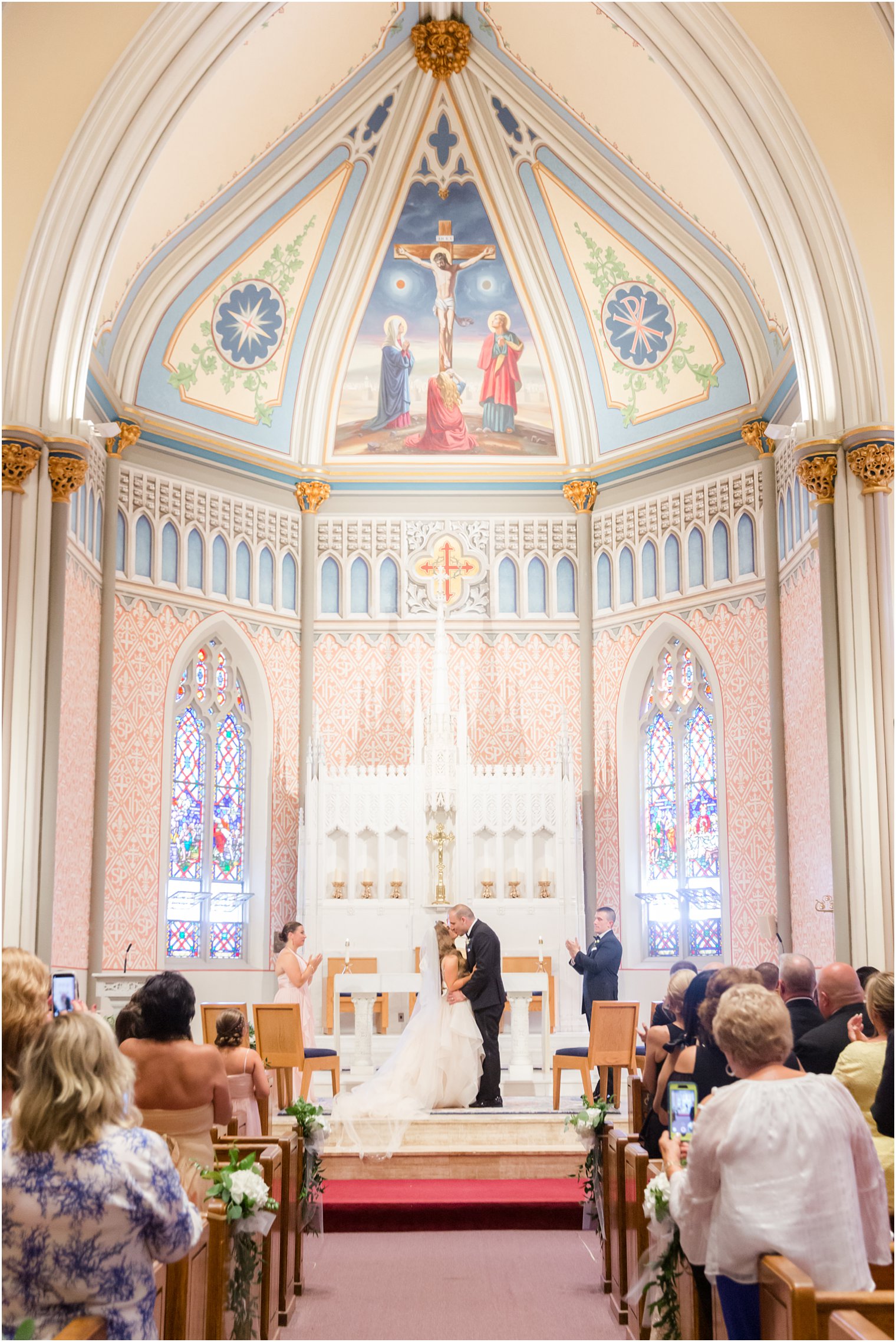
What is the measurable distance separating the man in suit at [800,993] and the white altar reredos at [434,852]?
8.85m

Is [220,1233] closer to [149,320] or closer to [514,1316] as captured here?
[514,1316]

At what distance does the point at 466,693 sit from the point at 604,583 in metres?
2.17

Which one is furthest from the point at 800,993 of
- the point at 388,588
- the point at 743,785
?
the point at 388,588

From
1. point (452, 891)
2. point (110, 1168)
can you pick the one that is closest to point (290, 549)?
point (452, 891)

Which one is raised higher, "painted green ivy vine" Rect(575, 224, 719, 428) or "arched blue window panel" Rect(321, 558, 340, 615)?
"painted green ivy vine" Rect(575, 224, 719, 428)

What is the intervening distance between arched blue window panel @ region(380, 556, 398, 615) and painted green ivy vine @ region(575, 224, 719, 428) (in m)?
3.55

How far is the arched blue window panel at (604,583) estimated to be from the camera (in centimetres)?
1655

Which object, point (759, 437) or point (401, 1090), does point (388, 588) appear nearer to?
point (759, 437)

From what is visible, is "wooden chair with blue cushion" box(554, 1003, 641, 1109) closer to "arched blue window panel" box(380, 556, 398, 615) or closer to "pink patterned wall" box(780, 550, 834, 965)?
"pink patterned wall" box(780, 550, 834, 965)

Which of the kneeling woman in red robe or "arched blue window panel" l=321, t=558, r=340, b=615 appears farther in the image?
the kneeling woman in red robe

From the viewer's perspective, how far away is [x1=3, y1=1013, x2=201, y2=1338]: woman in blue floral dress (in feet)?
10.2

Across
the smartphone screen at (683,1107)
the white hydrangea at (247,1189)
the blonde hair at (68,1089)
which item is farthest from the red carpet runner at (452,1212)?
the blonde hair at (68,1089)

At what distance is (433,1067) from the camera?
1084 centimetres

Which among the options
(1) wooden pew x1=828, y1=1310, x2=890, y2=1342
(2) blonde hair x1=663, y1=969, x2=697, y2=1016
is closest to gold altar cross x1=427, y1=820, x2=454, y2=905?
(2) blonde hair x1=663, y1=969, x2=697, y2=1016
